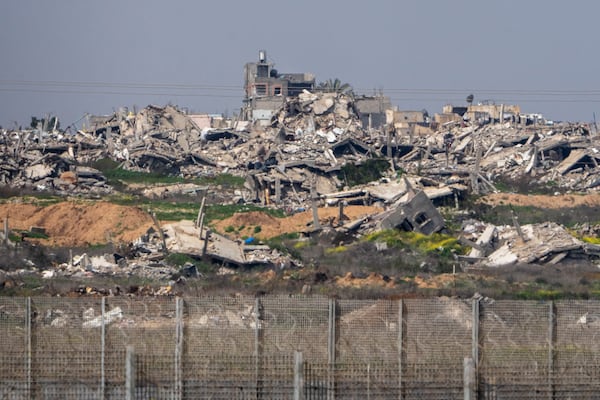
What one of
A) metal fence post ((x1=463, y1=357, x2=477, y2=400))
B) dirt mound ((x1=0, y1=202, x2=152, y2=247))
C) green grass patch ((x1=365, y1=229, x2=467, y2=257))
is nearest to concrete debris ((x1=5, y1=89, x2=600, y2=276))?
green grass patch ((x1=365, y1=229, x2=467, y2=257))

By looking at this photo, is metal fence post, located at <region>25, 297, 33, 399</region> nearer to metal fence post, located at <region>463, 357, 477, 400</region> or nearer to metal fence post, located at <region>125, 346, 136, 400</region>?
metal fence post, located at <region>125, 346, 136, 400</region>

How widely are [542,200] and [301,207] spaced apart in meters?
7.55

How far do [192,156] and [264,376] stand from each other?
3537cm

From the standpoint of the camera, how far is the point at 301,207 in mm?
37344

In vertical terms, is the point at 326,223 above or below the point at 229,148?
below

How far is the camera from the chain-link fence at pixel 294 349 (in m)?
12.2

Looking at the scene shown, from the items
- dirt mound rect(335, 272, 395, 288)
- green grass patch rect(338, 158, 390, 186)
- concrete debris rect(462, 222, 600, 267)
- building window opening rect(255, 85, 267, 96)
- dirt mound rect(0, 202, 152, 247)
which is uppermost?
building window opening rect(255, 85, 267, 96)

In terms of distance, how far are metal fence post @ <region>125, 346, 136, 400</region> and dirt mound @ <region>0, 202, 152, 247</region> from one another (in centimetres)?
1651

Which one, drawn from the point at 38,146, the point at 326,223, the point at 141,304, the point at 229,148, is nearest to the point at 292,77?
the point at 229,148

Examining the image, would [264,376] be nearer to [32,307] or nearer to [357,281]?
[32,307]

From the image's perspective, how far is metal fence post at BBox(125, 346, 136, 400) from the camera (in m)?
11.6

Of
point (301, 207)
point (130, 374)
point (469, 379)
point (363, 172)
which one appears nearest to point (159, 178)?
point (363, 172)

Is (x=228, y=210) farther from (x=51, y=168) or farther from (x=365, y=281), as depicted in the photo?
(x=365, y=281)

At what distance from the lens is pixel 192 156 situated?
47.4 metres
